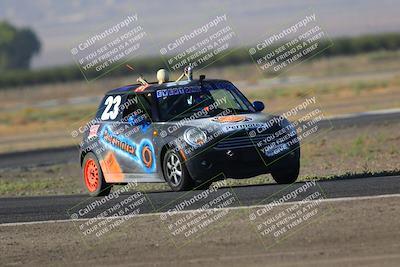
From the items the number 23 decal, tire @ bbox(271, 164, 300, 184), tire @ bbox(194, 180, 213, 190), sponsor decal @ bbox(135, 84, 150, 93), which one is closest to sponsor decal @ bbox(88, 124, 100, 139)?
the number 23 decal

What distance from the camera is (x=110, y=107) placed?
53.1 feet

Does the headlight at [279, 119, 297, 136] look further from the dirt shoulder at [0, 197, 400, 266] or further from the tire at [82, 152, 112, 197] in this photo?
the tire at [82, 152, 112, 197]

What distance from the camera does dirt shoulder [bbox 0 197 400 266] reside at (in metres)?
9.76

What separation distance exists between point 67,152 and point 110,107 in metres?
14.2

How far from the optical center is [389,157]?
20109 mm

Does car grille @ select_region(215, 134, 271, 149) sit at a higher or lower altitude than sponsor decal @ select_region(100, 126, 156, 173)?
lower

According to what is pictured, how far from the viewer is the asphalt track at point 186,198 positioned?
13.0 m

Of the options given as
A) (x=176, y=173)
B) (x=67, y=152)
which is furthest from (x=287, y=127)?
(x=67, y=152)

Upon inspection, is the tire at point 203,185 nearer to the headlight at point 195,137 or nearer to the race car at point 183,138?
the race car at point 183,138

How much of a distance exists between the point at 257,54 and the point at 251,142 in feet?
321

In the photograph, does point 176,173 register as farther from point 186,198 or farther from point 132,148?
point 132,148

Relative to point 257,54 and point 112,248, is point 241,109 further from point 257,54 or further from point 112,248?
point 257,54

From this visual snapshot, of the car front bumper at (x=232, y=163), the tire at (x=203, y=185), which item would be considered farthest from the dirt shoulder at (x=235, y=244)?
the tire at (x=203, y=185)

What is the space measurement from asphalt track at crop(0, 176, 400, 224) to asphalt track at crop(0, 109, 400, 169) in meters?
12.6
